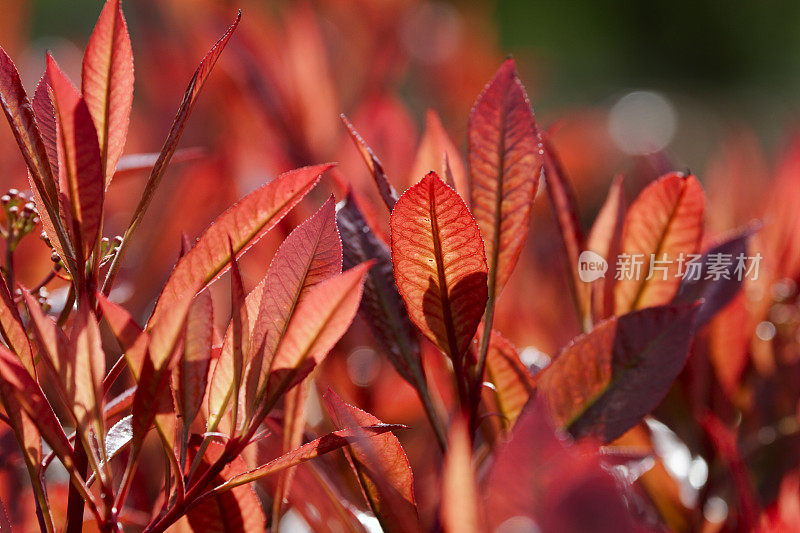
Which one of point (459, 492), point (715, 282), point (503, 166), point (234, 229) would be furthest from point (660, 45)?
point (459, 492)

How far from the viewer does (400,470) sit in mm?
423

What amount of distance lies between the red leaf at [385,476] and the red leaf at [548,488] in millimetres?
108

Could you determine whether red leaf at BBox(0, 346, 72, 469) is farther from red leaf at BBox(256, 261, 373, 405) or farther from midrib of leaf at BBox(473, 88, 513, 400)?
midrib of leaf at BBox(473, 88, 513, 400)

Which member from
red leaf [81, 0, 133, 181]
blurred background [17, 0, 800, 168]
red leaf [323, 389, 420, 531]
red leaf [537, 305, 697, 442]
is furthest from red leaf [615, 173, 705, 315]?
blurred background [17, 0, 800, 168]

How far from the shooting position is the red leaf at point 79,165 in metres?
0.37

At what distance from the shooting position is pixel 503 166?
0.47 meters

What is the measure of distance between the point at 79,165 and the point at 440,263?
197mm

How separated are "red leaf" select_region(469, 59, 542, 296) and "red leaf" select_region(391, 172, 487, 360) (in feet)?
0.17

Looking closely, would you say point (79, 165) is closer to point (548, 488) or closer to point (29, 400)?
point (29, 400)

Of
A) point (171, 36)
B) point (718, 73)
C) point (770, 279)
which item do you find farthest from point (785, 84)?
point (770, 279)

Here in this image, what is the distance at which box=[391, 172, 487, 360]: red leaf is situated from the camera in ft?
1.29

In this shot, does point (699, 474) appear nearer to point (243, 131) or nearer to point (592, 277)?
point (592, 277)

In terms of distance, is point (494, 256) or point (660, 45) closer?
point (494, 256)

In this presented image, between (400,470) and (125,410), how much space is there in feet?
0.61
